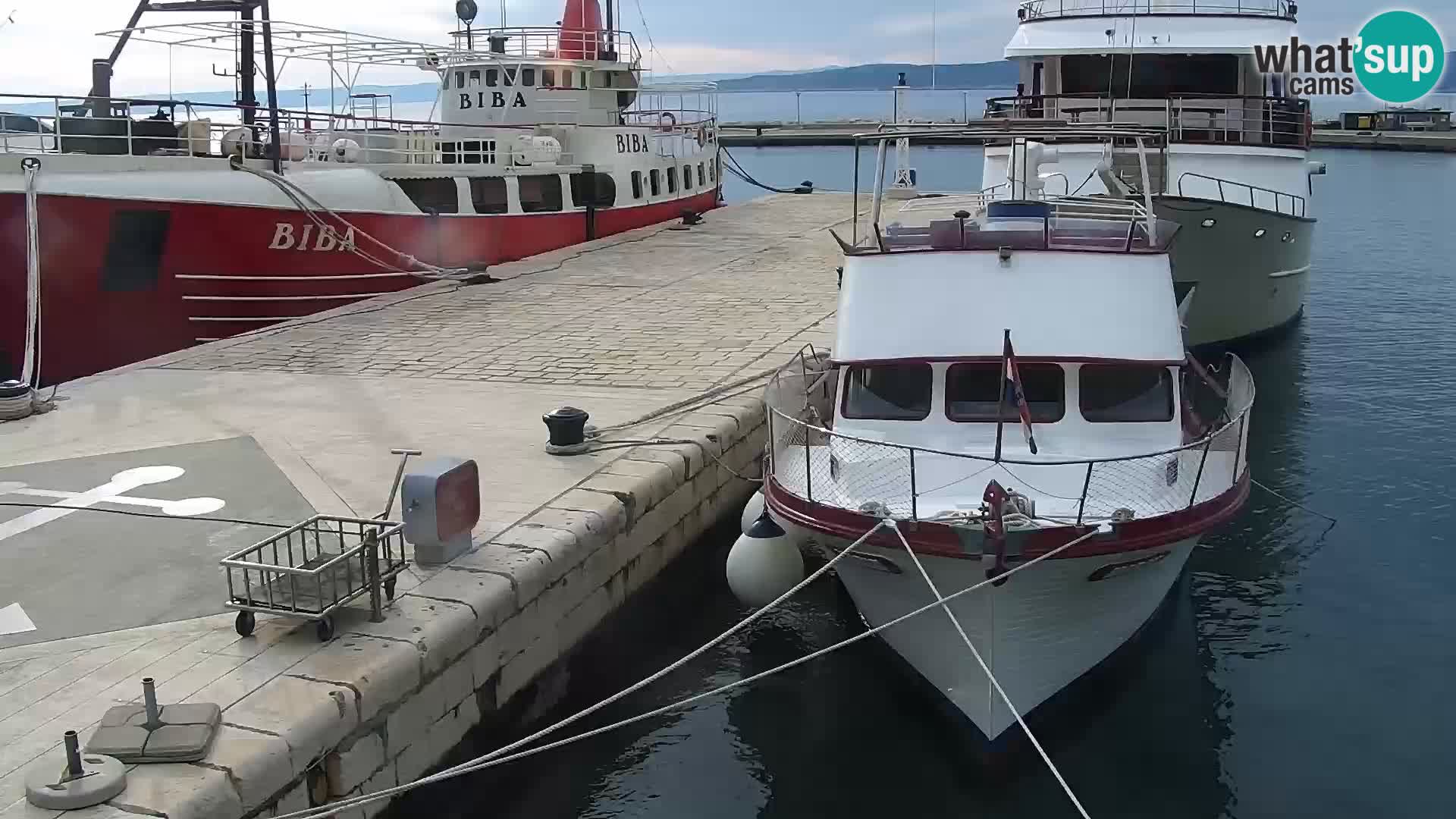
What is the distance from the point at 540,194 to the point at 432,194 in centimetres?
322

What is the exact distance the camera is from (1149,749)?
857 centimetres

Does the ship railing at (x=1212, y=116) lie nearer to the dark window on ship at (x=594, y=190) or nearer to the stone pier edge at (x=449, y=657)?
the dark window on ship at (x=594, y=190)

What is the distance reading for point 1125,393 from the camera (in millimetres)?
9133

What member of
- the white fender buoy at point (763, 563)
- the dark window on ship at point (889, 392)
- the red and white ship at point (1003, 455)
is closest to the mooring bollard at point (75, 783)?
the red and white ship at point (1003, 455)

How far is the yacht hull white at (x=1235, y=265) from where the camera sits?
59.1 ft

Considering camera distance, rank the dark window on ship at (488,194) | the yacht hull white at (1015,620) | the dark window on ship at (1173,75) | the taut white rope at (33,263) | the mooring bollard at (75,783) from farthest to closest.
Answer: the dark window on ship at (488,194)
the dark window on ship at (1173,75)
the taut white rope at (33,263)
the yacht hull white at (1015,620)
the mooring bollard at (75,783)

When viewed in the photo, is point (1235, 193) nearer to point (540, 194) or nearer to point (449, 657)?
point (540, 194)

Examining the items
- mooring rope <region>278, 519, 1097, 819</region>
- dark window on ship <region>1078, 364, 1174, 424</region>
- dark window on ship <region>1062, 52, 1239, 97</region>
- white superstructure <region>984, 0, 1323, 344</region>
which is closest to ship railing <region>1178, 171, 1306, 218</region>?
white superstructure <region>984, 0, 1323, 344</region>

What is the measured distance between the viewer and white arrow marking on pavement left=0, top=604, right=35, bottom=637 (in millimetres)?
7254

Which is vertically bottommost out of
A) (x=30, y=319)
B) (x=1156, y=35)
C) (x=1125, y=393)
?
(x=1125, y=393)

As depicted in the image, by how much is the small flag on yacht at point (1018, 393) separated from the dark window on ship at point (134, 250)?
1210 centimetres

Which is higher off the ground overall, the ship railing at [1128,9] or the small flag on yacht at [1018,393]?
the ship railing at [1128,9]

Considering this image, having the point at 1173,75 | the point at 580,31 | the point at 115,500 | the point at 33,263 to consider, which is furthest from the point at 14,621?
the point at 580,31

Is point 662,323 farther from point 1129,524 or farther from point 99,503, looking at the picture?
point 1129,524
